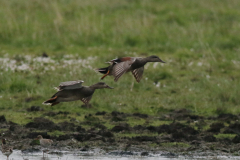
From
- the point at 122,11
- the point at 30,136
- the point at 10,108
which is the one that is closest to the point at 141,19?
the point at 122,11

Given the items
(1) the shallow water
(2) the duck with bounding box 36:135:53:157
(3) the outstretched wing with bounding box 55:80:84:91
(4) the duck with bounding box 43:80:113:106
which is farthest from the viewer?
(2) the duck with bounding box 36:135:53:157

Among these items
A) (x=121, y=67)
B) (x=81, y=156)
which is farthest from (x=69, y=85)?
(x=81, y=156)

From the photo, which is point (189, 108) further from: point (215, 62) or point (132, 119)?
point (215, 62)

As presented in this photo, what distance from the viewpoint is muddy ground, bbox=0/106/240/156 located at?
35.1 ft

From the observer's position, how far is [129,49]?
20.5 m

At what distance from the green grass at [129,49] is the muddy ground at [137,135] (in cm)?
63

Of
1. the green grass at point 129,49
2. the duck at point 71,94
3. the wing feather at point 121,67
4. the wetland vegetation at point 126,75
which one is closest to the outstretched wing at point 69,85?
the duck at point 71,94

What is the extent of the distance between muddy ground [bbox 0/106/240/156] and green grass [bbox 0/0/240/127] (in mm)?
630

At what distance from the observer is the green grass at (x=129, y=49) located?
47.1ft

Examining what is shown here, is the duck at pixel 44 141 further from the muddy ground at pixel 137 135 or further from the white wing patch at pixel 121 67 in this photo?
the white wing patch at pixel 121 67

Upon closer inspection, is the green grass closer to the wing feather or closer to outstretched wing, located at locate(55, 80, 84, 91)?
outstretched wing, located at locate(55, 80, 84, 91)

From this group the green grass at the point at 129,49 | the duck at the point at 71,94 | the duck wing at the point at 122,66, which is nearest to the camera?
the duck wing at the point at 122,66

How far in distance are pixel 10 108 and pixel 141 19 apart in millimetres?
11210

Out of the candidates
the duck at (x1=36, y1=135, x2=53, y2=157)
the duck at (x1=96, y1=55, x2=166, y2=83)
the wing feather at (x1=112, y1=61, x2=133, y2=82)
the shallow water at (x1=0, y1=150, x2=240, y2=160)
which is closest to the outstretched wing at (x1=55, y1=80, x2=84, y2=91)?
the duck at (x1=96, y1=55, x2=166, y2=83)
